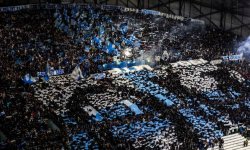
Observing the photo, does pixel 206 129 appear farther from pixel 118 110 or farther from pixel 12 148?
pixel 12 148

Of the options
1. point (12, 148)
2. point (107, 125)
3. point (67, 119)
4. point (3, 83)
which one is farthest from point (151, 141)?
point (3, 83)

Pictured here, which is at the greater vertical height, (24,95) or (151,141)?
(24,95)

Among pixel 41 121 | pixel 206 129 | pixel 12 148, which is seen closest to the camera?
pixel 12 148

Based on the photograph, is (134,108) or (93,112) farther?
(134,108)

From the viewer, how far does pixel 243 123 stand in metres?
49.2

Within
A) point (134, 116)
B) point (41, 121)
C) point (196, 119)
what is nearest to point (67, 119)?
point (41, 121)

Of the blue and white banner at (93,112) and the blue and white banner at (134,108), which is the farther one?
the blue and white banner at (134,108)

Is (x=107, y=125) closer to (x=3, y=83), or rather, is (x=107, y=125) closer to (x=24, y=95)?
(x=24, y=95)

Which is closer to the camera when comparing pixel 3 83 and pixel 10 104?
pixel 10 104

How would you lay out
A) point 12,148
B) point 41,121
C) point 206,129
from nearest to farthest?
point 12,148
point 41,121
point 206,129

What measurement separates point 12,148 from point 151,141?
12028 mm

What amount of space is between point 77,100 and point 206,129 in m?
12.7

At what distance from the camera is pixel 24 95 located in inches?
1893

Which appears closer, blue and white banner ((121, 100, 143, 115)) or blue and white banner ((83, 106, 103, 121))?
blue and white banner ((83, 106, 103, 121))
